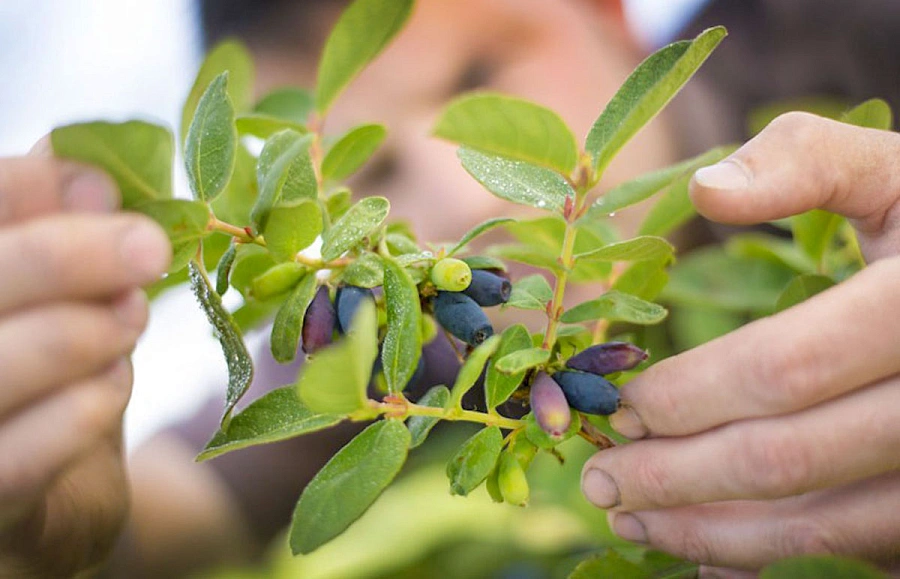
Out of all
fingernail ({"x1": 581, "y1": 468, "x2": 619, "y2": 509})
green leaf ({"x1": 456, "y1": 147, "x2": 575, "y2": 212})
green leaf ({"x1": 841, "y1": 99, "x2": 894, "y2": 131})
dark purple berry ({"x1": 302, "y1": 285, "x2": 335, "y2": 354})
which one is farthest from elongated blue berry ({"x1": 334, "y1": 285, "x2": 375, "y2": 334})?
green leaf ({"x1": 841, "y1": 99, "x2": 894, "y2": 131})

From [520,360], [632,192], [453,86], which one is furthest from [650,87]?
[453,86]

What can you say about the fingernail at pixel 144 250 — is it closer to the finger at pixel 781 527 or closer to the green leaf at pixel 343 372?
the green leaf at pixel 343 372

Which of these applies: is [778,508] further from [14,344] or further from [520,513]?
[520,513]

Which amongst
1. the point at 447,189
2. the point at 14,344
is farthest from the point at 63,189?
the point at 447,189

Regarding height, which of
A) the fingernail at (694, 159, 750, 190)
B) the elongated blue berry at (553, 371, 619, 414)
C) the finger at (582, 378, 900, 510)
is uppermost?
the fingernail at (694, 159, 750, 190)

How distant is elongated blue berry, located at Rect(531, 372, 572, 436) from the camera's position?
1.57 ft

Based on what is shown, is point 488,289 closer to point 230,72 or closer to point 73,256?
point 73,256

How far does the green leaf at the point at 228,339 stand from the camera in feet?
1.65

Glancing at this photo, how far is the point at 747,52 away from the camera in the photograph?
2.79 m

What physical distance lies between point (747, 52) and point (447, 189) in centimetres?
158

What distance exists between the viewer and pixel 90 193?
0.44m

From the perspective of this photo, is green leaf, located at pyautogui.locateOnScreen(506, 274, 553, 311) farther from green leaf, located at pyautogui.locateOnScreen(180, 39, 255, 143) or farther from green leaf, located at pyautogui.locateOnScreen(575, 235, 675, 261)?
green leaf, located at pyautogui.locateOnScreen(180, 39, 255, 143)

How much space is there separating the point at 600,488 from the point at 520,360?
0.17m

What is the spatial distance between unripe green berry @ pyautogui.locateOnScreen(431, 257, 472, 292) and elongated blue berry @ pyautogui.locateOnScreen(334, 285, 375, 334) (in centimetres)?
5
